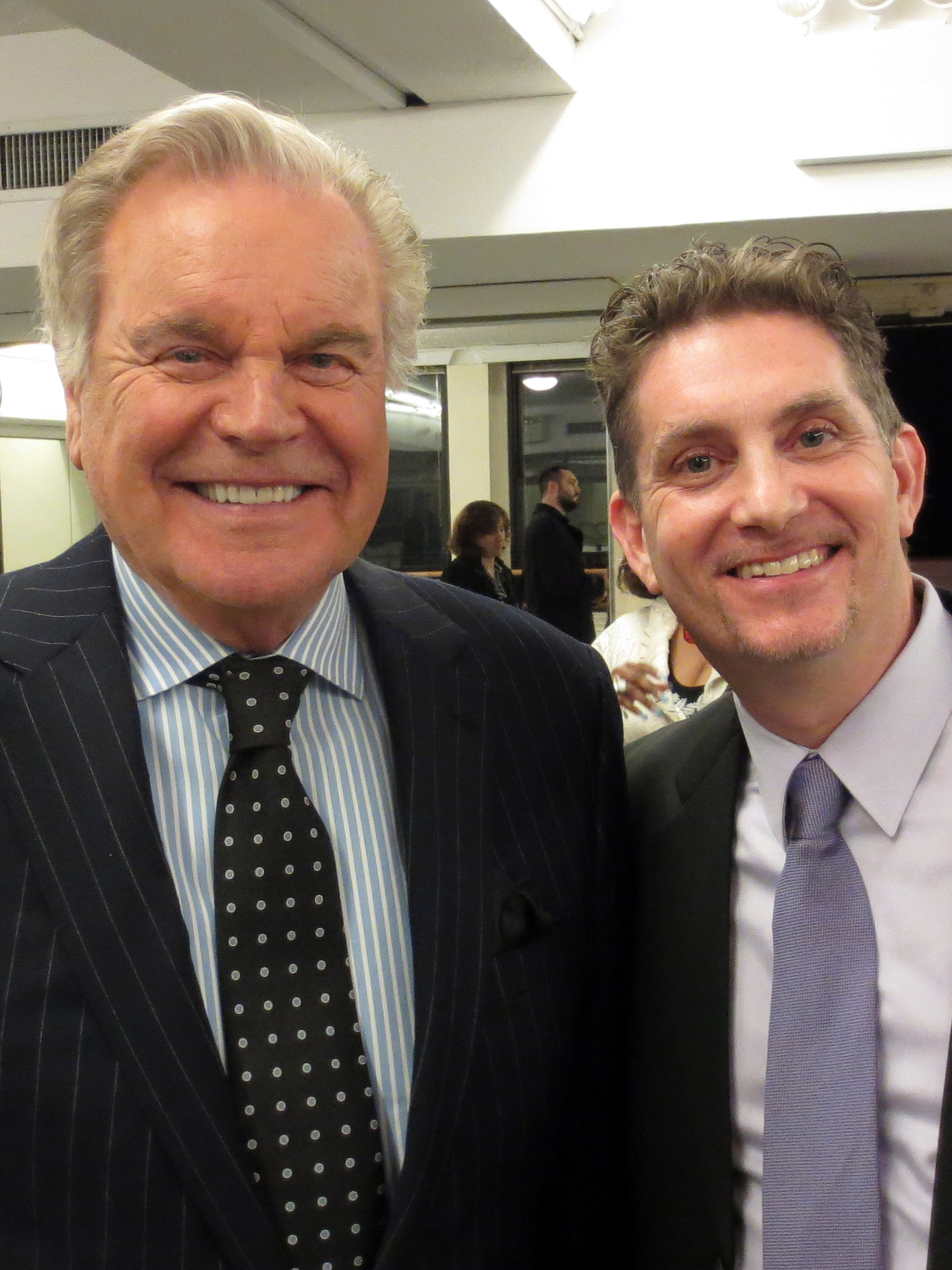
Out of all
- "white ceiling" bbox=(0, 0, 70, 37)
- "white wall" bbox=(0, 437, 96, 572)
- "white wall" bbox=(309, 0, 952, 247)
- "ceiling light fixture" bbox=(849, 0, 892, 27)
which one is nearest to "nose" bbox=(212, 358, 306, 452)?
"white wall" bbox=(309, 0, 952, 247)

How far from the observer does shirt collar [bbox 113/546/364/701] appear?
1256mm

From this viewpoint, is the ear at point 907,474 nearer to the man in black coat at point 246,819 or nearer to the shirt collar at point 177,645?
the man in black coat at point 246,819

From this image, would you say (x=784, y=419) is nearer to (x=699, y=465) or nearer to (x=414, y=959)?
(x=699, y=465)

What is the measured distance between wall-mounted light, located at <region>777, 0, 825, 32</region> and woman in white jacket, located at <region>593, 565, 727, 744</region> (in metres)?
2.00

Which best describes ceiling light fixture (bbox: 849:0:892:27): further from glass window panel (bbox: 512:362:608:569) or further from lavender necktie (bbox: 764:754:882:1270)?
lavender necktie (bbox: 764:754:882:1270)

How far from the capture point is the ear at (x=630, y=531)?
5.29 ft

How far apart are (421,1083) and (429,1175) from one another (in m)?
0.09

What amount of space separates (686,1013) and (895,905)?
0.91 feet

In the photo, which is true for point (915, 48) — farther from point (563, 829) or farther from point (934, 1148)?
point (934, 1148)

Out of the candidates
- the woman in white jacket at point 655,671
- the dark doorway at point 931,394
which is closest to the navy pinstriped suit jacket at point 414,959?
the woman in white jacket at point 655,671

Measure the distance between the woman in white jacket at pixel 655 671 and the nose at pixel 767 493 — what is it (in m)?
1.71

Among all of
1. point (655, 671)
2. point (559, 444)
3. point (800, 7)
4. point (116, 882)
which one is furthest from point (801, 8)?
point (116, 882)

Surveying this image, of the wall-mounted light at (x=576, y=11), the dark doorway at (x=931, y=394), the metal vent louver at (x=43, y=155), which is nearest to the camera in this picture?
the wall-mounted light at (x=576, y=11)

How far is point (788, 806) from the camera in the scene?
1.37 metres
